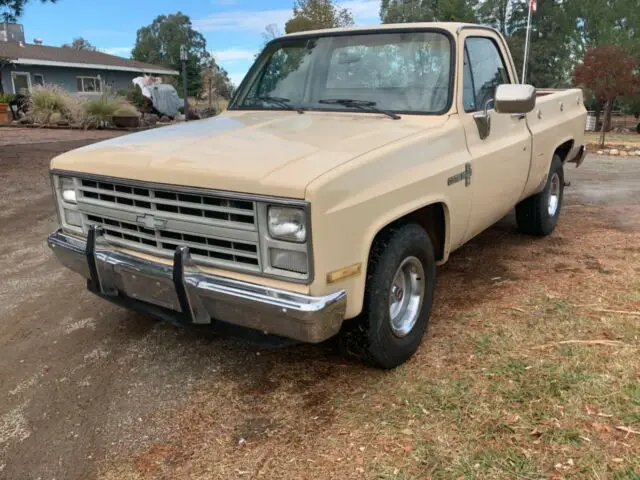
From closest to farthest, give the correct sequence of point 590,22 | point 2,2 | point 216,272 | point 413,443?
point 413,443 < point 216,272 < point 2,2 < point 590,22

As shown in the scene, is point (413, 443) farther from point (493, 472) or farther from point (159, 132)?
point (159, 132)

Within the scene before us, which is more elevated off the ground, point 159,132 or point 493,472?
point 159,132

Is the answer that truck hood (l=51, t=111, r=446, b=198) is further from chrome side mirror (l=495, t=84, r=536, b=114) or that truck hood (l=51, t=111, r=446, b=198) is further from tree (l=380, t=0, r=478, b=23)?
tree (l=380, t=0, r=478, b=23)

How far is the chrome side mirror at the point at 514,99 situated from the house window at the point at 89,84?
29349 mm

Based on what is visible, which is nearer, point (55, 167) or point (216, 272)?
point (216, 272)

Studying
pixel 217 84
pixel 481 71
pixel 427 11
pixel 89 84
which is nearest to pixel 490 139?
pixel 481 71

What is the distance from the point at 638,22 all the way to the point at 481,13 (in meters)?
13.5

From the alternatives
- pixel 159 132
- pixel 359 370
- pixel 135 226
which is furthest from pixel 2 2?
pixel 359 370

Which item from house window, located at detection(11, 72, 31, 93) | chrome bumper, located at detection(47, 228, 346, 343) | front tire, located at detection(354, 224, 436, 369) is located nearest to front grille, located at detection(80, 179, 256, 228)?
chrome bumper, located at detection(47, 228, 346, 343)

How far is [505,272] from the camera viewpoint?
5.07 meters

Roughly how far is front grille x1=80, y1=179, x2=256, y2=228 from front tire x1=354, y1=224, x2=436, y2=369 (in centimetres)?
74

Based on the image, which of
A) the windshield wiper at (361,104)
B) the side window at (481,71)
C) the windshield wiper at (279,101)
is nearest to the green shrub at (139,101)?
the windshield wiper at (279,101)

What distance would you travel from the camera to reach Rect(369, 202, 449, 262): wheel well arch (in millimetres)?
3496

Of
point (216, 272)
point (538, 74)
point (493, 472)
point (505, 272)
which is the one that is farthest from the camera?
point (538, 74)
